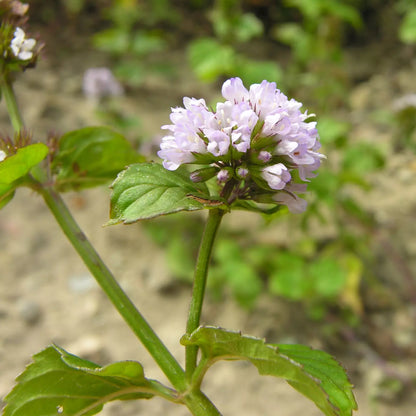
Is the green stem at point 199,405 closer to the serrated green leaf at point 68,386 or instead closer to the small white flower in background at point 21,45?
the serrated green leaf at point 68,386

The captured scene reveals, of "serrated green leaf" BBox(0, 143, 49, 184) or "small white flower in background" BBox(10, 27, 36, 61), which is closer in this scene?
"serrated green leaf" BBox(0, 143, 49, 184)

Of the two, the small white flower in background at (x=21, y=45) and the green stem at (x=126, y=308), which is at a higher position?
the small white flower in background at (x=21, y=45)

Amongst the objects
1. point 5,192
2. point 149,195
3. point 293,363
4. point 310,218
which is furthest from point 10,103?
point 310,218

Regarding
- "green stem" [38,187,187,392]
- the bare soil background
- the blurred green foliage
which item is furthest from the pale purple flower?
the bare soil background

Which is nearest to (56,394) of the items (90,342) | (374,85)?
(90,342)

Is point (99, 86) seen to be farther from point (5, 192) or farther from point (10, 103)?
point (5, 192)

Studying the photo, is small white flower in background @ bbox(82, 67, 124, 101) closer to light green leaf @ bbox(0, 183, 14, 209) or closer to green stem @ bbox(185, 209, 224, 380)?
light green leaf @ bbox(0, 183, 14, 209)

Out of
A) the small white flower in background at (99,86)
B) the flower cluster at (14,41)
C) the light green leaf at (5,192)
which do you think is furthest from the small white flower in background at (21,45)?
the small white flower in background at (99,86)
